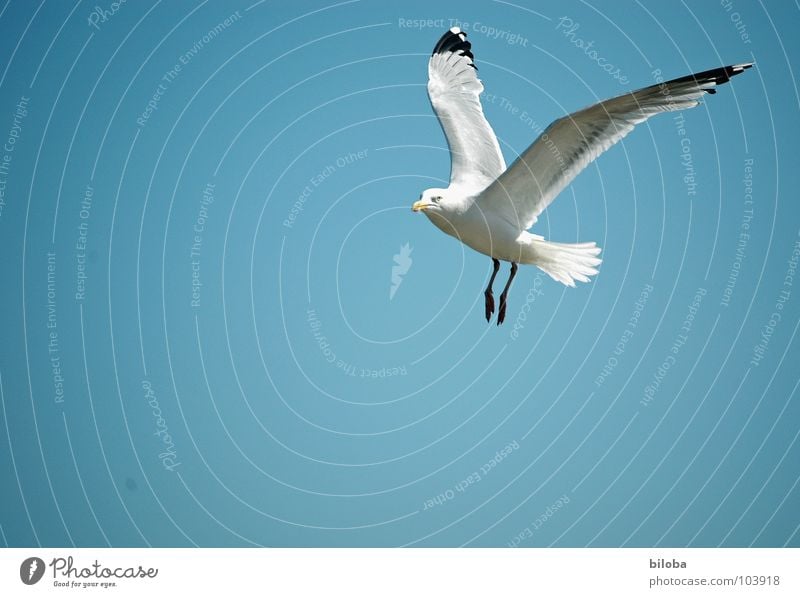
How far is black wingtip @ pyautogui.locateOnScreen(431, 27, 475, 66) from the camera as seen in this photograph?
1354cm

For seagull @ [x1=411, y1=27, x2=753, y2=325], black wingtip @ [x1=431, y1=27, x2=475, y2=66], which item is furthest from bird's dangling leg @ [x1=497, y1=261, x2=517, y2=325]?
black wingtip @ [x1=431, y1=27, x2=475, y2=66]

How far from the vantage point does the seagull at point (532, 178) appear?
9227mm

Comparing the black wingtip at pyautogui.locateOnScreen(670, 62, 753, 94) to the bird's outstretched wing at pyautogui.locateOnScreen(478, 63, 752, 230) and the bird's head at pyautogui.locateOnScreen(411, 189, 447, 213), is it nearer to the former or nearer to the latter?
the bird's outstretched wing at pyautogui.locateOnScreen(478, 63, 752, 230)

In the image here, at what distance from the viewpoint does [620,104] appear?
927 cm

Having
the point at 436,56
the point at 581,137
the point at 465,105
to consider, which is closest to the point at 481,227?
the point at 581,137

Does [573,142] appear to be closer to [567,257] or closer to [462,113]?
[567,257]

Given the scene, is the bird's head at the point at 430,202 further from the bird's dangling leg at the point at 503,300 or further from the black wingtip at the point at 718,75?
the black wingtip at the point at 718,75

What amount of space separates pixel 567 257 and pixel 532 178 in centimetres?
109

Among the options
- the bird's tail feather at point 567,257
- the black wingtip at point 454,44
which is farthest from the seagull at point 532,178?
the black wingtip at point 454,44

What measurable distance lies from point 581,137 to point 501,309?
2.17 m
